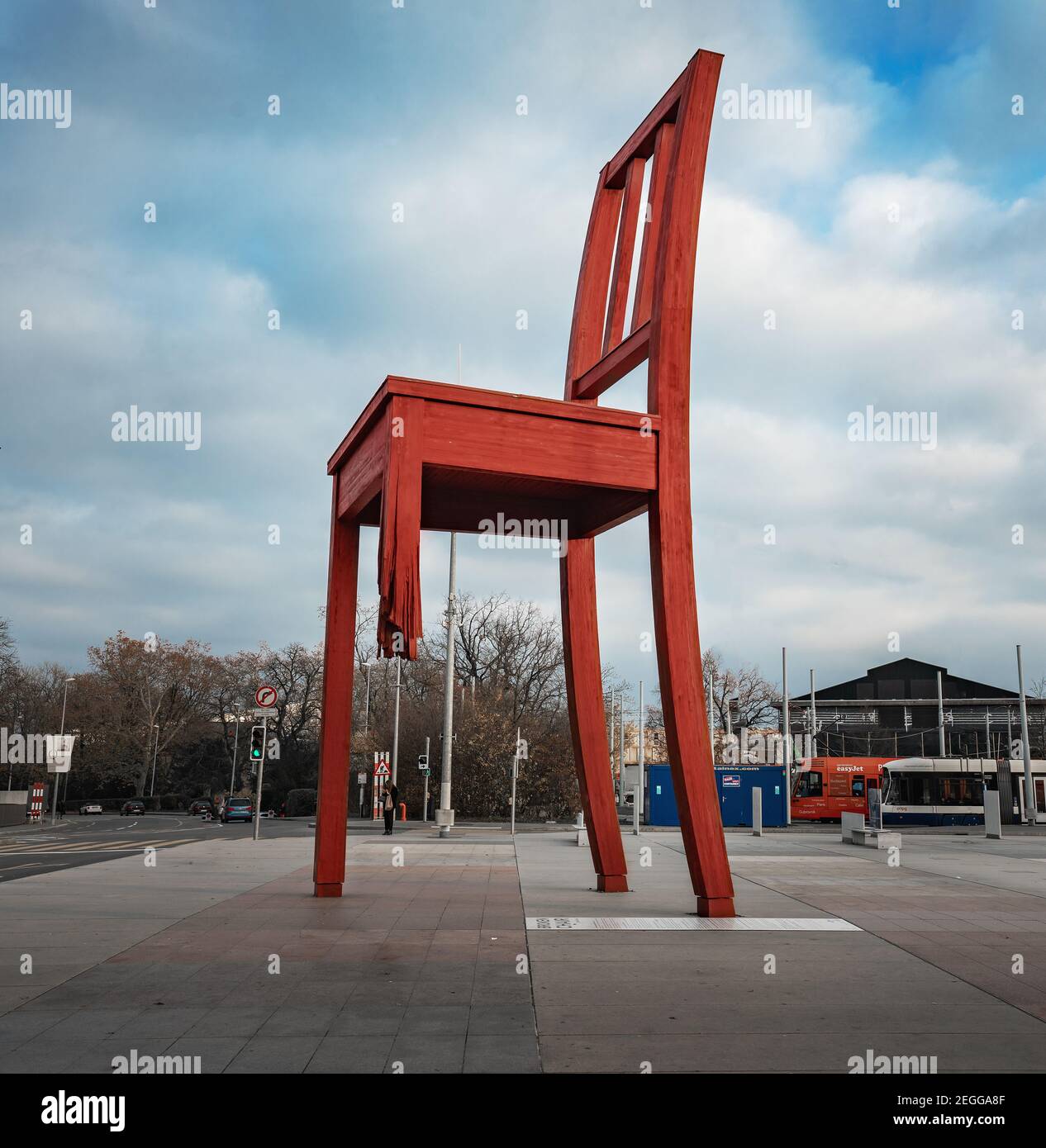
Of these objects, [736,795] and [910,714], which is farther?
[910,714]

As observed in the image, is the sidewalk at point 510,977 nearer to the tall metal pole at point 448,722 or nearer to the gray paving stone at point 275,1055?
the gray paving stone at point 275,1055

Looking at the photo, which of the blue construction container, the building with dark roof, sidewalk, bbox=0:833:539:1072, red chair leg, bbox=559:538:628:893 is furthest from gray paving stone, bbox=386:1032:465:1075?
the building with dark roof

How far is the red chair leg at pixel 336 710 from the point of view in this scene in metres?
11.0

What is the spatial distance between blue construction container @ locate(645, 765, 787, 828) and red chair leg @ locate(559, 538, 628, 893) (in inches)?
1004

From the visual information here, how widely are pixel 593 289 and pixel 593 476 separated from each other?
3.40 meters

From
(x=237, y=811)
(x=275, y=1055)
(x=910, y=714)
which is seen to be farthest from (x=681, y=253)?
(x=910, y=714)

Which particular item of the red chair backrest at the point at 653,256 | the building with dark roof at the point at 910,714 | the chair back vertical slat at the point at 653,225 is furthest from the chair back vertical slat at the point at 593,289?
the building with dark roof at the point at 910,714

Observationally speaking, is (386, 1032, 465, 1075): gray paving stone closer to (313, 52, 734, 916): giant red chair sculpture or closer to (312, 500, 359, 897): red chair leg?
(313, 52, 734, 916): giant red chair sculpture

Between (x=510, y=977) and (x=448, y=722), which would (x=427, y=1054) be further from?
(x=448, y=722)

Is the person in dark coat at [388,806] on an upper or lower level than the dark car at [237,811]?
upper

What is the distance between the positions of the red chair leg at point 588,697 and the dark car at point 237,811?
38544 mm

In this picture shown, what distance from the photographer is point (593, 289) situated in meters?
11.9
